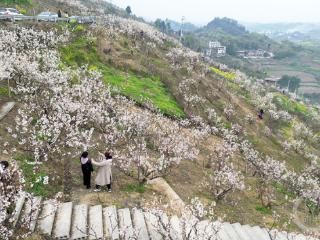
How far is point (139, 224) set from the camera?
17.7 metres

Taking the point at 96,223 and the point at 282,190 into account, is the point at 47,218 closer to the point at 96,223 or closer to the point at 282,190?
the point at 96,223

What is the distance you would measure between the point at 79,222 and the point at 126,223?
204 cm

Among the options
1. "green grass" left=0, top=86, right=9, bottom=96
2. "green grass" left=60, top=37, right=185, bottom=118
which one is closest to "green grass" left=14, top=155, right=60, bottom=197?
"green grass" left=0, top=86, right=9, bottom=96

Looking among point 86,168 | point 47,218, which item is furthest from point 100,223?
point 86,168

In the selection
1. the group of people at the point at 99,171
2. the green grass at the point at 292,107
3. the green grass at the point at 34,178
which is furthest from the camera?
the green grass at the point at 292,107

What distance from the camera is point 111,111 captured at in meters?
32.2

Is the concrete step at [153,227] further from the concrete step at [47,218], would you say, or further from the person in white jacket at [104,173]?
the concrete step at [47,218]

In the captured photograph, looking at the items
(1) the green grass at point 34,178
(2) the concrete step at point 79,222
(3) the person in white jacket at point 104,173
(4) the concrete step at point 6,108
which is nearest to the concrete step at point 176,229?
(2) the concrete step at point 79,222

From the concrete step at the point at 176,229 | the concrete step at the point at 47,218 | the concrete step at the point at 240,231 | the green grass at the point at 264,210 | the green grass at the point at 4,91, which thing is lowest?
the green grass at the point at 264,210

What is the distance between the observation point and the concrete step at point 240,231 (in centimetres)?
2019

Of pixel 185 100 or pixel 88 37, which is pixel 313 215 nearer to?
pixel 185 100

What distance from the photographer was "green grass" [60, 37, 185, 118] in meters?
44.2

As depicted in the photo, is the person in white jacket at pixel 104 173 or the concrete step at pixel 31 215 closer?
the concrete step at pixel 31 215

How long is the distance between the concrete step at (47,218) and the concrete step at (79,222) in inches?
35.2
